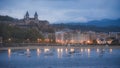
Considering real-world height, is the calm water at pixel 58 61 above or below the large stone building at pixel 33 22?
below

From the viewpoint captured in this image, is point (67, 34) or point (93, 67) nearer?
point (93, 67)

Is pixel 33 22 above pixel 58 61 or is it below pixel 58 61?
above

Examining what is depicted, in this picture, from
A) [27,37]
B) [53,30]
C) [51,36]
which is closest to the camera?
[27,37]

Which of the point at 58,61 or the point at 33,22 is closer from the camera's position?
the point at 58,61

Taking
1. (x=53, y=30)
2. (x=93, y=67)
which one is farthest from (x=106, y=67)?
(x=53, y=30)

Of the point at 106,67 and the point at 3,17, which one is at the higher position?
the point at 3,17

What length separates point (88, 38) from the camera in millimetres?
121312

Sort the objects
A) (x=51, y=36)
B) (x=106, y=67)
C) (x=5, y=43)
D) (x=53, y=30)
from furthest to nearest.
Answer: (x=53, y=30)
(x=51, y=36)
(x=5, y=43)
(x=106, y=67)

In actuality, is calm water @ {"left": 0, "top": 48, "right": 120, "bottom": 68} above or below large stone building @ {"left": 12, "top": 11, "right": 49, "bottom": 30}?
below

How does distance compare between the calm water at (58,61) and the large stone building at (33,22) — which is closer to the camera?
the calm water at (58,61)

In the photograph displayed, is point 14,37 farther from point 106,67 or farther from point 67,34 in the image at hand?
point 106,67

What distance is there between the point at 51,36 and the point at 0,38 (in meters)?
31.1

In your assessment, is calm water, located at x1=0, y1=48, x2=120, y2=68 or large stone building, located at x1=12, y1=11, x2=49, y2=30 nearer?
calm water, located at x1=0, y1=48, x2=120, y2=68

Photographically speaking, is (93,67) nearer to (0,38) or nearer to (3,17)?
(0,38)
